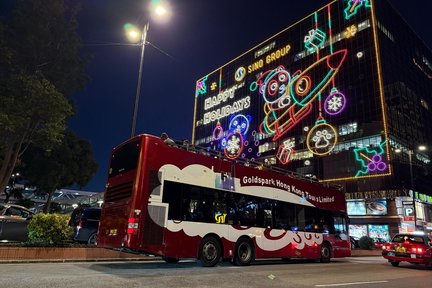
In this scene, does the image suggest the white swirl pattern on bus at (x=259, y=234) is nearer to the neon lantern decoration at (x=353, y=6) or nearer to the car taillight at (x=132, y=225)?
the car taillight at (x=132, y=225)

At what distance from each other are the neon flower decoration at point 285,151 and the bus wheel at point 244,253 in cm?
5646

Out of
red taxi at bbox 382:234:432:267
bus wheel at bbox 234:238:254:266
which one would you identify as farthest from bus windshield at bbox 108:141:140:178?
red taxi at bbox 382:234:432:267

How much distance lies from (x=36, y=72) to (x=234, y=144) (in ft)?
210

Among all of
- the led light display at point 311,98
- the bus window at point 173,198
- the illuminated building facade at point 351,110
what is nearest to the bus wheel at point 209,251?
the bus window at point 173,198

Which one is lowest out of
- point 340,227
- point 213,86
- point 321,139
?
point 340,227

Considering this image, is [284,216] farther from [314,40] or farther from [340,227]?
[314,40]

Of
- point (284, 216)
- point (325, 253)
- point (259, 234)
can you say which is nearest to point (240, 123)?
point (325, 253)

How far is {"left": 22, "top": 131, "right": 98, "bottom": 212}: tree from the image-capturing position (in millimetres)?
31016

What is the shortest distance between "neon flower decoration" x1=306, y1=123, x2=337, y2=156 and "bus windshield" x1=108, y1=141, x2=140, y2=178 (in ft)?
177

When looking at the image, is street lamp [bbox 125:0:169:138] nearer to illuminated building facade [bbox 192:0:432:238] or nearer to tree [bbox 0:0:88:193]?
tree [bbox 0:0:88:193]

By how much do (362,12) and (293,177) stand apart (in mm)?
57297

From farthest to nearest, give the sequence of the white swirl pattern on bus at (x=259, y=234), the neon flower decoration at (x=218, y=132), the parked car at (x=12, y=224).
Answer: the neon flower decoration at (x=218, y=132) < the parked car at (x=12, y=224) < the white swirl pattern on bus at (x=259, y=234)

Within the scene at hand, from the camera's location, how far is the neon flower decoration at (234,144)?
8081 centimetres

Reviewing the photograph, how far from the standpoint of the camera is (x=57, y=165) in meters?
31.4
